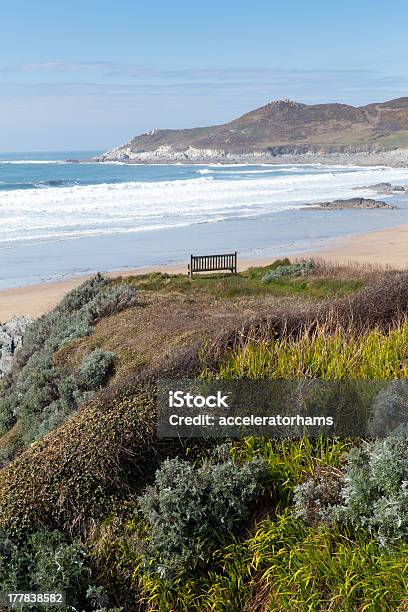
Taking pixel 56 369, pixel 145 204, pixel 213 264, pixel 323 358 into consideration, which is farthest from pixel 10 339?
pixel 145 204

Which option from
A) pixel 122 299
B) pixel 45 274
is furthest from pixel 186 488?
pixel 45 274

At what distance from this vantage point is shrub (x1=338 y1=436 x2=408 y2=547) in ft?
13.1

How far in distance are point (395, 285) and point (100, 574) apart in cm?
447

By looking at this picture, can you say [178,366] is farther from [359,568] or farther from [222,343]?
[359,568]

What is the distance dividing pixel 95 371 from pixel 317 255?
20290mm

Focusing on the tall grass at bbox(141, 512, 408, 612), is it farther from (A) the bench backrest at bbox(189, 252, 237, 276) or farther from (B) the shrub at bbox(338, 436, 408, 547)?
(A) the bench backrest at bbox(189, 252, 237, 276)

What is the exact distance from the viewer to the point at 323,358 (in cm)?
566

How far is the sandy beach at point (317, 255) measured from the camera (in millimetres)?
19405

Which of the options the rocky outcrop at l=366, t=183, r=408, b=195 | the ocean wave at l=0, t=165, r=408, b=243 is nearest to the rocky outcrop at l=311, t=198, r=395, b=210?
the ocean wave at l=0, t=165, r=408, b=243

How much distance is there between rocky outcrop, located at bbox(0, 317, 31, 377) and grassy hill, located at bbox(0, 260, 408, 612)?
5.65 m

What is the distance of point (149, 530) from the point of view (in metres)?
4.66

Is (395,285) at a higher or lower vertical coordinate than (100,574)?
higher

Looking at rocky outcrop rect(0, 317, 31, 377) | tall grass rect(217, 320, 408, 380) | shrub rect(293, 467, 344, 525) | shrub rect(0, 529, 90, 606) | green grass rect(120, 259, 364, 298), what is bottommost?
rocky outcrop rect(0, 317, 31, 377)

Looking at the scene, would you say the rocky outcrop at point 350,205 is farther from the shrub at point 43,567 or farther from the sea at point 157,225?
the shrub at point 43,567
